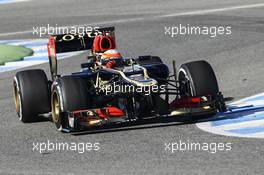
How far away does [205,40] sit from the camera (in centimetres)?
2045

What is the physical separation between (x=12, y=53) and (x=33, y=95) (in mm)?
8269

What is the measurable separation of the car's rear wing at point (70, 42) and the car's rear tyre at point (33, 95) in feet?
2.97

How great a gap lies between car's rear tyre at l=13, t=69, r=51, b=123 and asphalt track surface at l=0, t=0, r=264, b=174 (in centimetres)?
18

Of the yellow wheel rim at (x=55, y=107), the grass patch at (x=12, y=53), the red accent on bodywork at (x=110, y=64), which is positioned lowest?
the grass patch at (x=12, y=53)

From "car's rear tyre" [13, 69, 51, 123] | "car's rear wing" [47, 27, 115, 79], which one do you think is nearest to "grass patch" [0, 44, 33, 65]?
"car's rear wing" [47, 27, 115, 79]

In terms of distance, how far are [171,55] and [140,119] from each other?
7492 millimetres

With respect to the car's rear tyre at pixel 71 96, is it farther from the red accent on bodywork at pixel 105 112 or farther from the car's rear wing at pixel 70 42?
the car's rear wing at pixel 70 42

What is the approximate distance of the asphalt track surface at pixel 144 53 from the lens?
9.53 m

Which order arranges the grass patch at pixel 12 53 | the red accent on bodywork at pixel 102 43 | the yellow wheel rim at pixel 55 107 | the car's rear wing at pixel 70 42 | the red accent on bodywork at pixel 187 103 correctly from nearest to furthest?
the red accent on bodywork at pixel 187 103 → the yellow wheel rim at pixel 55 107 → the red accent on bodywork at pixel 102 43 → the car's rear wing at pixel 70 42 → the grass patch at pixel 12 53

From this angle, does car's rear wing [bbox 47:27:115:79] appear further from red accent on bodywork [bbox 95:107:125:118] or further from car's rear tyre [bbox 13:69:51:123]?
Result: red accent on bodywork [bbox 95:107:125:118]

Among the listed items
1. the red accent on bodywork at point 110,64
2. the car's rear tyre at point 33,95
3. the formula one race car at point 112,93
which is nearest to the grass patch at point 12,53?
the formula one race car at point 112,93

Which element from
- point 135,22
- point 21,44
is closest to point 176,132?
point 21,44

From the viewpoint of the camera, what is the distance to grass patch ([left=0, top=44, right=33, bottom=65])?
65.3 ft

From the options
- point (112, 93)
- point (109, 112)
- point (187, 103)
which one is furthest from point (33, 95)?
point (187, 103)
